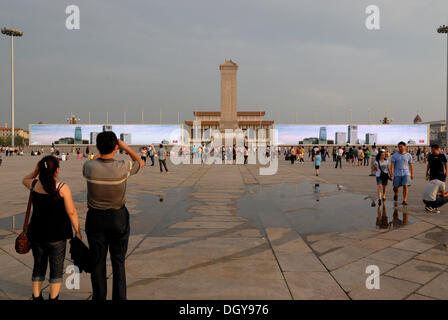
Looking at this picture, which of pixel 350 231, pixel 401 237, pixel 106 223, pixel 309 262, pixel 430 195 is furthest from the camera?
pixel 430 195

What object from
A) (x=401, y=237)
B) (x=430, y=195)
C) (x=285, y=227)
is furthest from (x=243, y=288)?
(x=430, y=195)

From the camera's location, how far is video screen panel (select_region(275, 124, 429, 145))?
68312 millimetres

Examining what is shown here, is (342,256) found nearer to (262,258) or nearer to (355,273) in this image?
(355,273)

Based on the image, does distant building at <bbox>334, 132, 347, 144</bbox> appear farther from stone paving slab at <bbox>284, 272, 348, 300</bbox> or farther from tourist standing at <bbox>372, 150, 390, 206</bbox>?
stone paving slab at <bbox>284, 272, 348, 300</bbox>

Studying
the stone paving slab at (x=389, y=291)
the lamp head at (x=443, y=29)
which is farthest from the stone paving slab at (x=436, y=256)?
the lamp head at (x=443, y=29)

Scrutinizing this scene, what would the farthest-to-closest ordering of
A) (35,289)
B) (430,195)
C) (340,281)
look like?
(430,195) < (340,281) < (35,289)

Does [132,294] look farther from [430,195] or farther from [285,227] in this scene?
[430,195]

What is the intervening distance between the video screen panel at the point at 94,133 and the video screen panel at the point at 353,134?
24.2m

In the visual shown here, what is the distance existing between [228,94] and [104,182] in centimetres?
7511

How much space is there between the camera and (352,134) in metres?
68.8

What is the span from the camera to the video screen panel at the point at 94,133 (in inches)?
2584

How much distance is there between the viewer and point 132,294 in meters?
2.93
